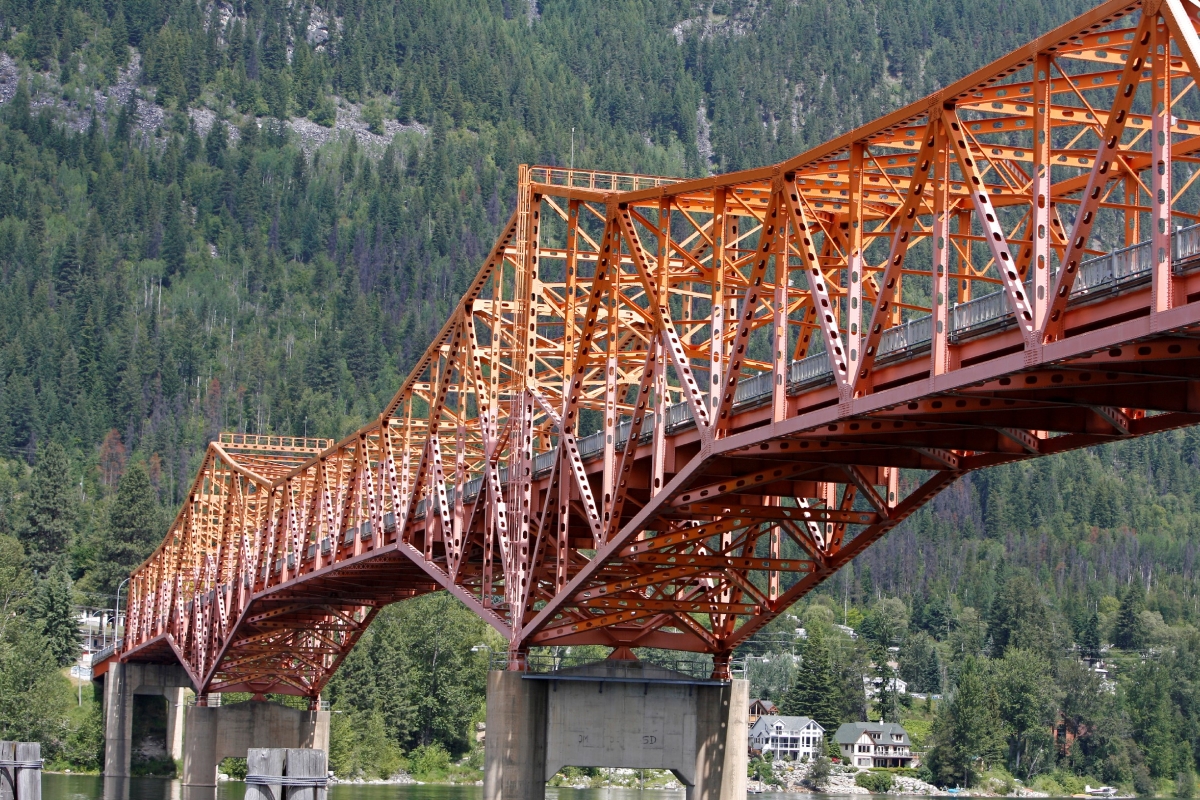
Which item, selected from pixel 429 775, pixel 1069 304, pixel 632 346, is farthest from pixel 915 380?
pixel 429 775

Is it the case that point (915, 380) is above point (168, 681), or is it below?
above

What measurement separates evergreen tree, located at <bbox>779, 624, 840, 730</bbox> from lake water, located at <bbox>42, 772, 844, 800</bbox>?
30.2m

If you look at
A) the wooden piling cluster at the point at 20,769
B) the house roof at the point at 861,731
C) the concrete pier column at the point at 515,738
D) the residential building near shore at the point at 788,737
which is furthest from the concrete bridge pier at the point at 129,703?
the wooden piling cluster at the point at 20,769

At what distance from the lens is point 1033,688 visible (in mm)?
171500

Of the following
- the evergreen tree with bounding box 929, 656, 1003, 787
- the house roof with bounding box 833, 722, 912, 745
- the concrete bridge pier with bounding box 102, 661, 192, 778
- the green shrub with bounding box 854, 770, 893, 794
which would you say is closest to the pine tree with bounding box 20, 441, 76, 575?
the concrete bridge pier with bounding box 102, 661, 192, 778

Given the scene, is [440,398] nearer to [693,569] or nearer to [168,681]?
[693,569]

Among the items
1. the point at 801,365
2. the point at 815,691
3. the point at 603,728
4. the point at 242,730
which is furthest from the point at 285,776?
the point at 815,691

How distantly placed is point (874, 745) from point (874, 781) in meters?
11.8

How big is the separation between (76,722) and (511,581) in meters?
86.8

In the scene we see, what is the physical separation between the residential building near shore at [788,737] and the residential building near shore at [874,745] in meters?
2.16

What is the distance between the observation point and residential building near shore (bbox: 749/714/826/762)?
16350 centimetres

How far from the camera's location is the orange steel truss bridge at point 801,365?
3312 centimetres

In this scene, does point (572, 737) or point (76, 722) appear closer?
point (572, 737)

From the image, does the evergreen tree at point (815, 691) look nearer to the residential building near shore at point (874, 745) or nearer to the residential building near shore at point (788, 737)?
the residential building near shore at point (788, 737)
